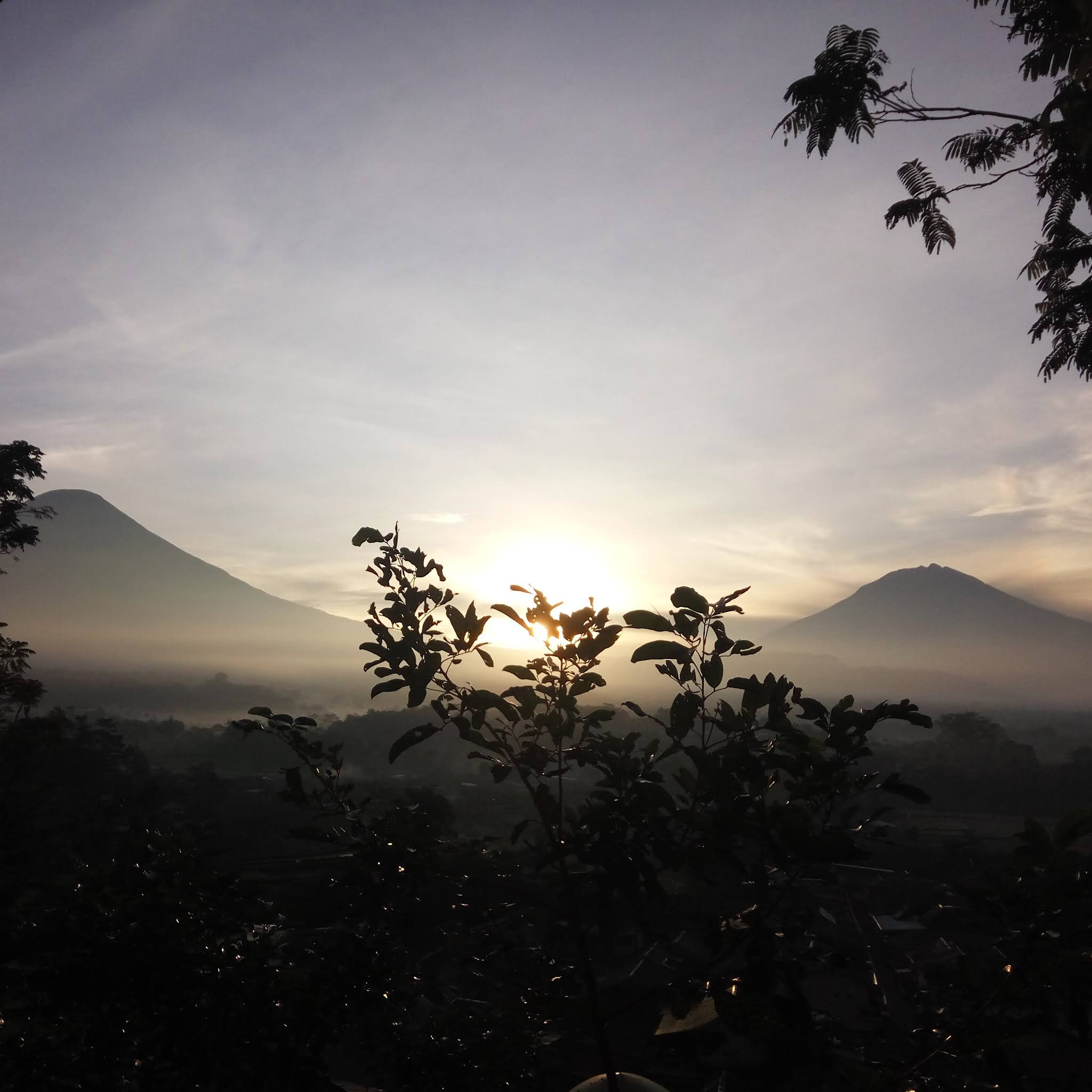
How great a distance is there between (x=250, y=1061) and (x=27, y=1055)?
2.82 ft

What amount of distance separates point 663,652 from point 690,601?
→ 242 millimetres

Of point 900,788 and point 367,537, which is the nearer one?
point 900,788

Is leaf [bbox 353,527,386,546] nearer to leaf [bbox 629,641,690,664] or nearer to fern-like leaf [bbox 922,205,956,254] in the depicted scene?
leaf [bbox 629,641,690,664]

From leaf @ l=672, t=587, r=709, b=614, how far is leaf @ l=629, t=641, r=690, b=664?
0.15 metres

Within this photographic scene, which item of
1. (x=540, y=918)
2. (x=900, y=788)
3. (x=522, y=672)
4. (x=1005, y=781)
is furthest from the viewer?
Answer: (x=1005, y=781)

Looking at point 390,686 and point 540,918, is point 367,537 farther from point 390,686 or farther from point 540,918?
point 540,918

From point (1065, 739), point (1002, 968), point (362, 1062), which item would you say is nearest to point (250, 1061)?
point (362, 1062)

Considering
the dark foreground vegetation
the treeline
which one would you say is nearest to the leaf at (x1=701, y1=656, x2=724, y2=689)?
the dark foreground vegetation

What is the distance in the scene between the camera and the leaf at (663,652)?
2600 mm

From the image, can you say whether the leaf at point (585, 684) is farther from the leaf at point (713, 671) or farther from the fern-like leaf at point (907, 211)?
the fern-like leaf at point (907, 211)

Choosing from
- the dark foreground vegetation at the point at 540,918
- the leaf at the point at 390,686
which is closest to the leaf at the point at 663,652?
the dark foreground vegetation at the point at 540,918

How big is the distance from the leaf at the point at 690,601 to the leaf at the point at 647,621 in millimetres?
83

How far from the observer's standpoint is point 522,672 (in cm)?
302

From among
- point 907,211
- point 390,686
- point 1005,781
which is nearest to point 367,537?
point 390,686
